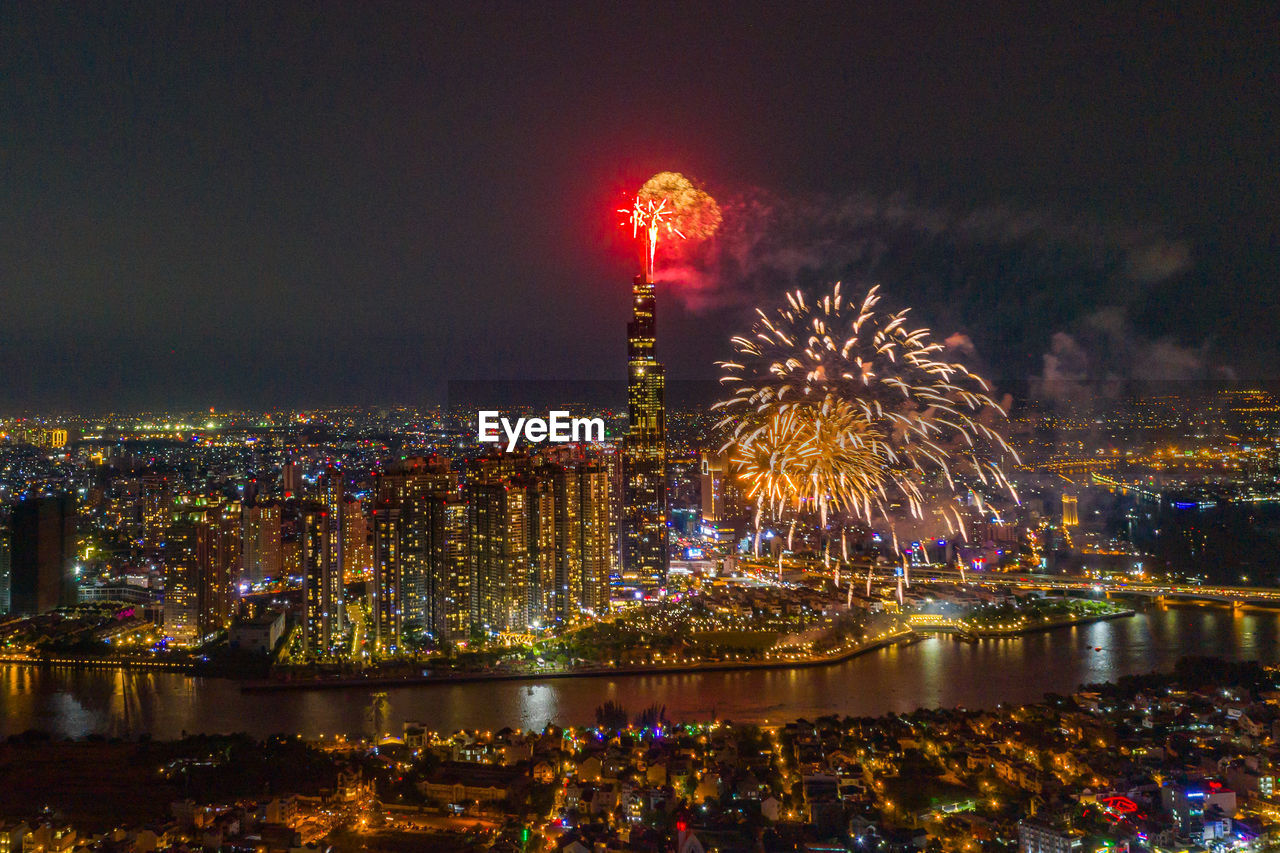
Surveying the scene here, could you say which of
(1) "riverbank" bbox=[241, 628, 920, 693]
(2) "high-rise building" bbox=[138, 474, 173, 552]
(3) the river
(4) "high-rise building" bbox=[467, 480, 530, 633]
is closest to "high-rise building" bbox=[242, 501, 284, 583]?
(2) "high-rise building" bbox=[138, 474, 173, 552]

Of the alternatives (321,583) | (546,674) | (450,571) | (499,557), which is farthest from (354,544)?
(546,674)

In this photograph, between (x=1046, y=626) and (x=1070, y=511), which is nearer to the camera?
(x=1046, y=626)

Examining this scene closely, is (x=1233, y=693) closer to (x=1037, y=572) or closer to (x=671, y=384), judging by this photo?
(x=1037, y=572)

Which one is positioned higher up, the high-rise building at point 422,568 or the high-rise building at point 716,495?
the high-rise building at point 716,495

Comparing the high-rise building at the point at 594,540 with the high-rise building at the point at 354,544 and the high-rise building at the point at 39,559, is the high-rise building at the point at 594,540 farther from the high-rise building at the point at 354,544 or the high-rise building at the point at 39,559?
the high-rise building at the point at 39,559

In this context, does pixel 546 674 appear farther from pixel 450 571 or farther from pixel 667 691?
pixel 450 571

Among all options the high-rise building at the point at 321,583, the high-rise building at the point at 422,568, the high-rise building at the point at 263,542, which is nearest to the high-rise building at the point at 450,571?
the high-rise building at the point at 422,568

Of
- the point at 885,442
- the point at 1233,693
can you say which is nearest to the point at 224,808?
the point at 885,442
